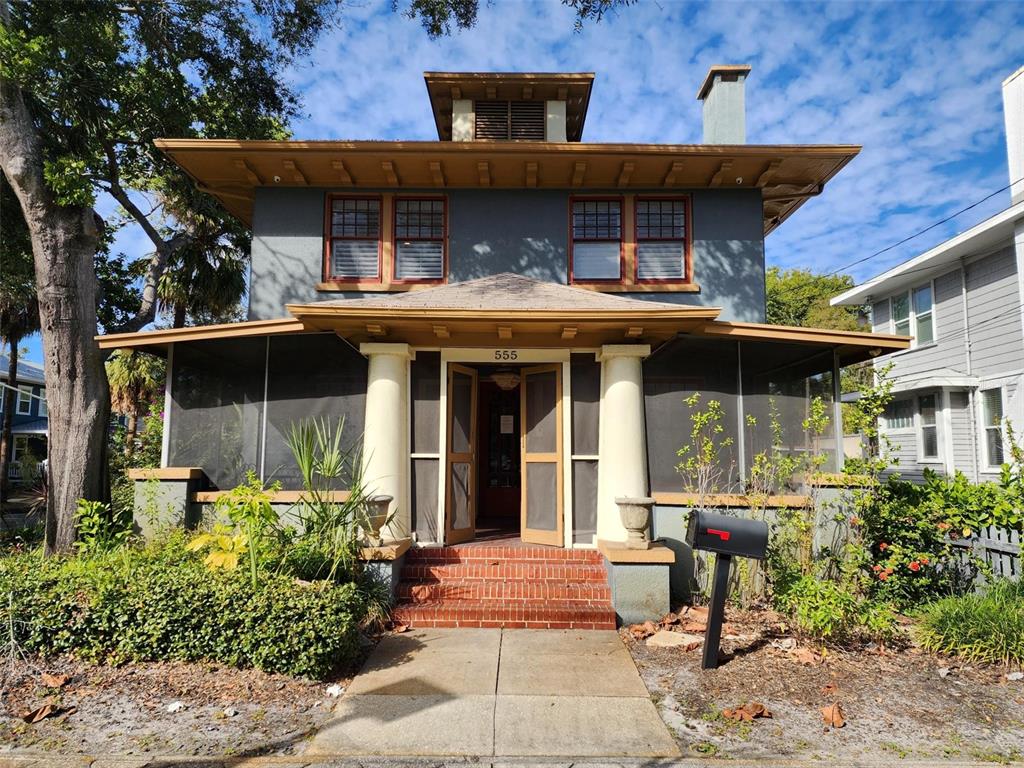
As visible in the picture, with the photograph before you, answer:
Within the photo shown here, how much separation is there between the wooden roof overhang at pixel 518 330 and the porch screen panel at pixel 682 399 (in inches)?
7.6

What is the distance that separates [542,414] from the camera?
7.90 metres

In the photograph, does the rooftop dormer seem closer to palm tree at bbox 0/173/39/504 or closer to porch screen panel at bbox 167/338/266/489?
porch screen panel at bbox 167/338/266/489

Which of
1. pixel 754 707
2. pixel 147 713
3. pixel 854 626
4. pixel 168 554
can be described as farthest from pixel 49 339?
pixel 854 626

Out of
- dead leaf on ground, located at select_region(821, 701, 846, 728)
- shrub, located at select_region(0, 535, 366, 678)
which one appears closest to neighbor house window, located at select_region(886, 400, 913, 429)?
dead leaf on ground, located at select_region(821, 701, 846, 728)

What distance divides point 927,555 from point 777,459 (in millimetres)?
1726

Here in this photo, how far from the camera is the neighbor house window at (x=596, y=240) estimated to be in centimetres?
903

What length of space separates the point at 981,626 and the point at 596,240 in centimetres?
646

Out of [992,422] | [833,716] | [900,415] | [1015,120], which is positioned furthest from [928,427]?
[833,716]

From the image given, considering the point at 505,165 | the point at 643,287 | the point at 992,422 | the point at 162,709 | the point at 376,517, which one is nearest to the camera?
the point at 162,709

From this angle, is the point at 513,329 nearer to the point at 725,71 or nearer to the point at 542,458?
the point at 542,458

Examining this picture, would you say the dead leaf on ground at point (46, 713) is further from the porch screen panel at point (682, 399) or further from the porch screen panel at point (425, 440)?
the porch screen panel at point (682, 399)

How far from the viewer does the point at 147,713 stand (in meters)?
4.27

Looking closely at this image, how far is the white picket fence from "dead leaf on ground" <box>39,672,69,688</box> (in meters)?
8.52

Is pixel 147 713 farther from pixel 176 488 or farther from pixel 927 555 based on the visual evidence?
pixel 927 555
